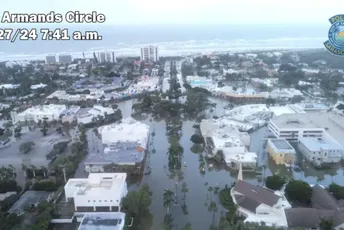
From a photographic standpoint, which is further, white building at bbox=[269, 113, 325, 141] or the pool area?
the pool area

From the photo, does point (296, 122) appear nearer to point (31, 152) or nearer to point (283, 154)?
point (283, 154)

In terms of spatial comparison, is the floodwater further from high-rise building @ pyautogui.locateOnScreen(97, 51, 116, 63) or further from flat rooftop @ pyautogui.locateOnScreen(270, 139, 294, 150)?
high-rise building @ pyautogui.locateOnScreen(97, 51, 116, 63)

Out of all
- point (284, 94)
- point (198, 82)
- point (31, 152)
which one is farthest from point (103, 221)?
point (198, 82)

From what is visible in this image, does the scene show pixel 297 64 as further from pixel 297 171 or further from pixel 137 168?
pixel 137 168

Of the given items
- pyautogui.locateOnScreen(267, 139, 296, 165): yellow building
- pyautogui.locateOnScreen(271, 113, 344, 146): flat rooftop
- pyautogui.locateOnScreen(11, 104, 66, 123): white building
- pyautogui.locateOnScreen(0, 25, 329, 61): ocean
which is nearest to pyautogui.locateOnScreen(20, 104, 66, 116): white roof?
pyautogui.locateOnScreen(11, 104, 66, 123): white building

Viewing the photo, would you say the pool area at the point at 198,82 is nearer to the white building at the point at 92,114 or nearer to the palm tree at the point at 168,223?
the white building at the point at 92,114

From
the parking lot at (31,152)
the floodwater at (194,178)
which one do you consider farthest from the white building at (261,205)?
the parking lot at (31,152)

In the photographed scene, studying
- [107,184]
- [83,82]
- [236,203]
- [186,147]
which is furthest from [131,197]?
[83,82]
